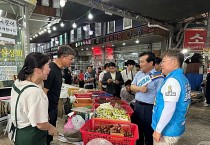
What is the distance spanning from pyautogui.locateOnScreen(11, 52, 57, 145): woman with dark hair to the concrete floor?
3.84ft

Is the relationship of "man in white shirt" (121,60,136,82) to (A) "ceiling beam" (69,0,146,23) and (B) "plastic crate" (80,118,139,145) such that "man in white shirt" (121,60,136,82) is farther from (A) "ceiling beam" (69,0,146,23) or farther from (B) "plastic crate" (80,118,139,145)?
(B) "plastic crate" (80,118,139,145)

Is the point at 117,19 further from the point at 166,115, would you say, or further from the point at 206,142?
the point at 166,115

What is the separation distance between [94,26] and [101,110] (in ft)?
47.8

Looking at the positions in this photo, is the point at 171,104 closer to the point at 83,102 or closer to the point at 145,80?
the point at 145,80

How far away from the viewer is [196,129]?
4.96 metres

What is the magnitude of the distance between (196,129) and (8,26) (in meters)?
4.91

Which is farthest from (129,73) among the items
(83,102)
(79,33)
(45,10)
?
(79,33)

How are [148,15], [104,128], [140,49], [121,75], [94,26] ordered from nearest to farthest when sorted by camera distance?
[104,128]
[121,75]
[148,15]
[140,49]
[94,26]

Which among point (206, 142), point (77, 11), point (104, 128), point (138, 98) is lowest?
point (206, 142)

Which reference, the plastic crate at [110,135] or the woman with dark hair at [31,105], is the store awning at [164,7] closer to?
the plastic crate at [110,135]

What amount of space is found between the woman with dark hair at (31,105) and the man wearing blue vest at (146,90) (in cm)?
150

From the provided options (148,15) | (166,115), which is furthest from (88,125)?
(148,15)

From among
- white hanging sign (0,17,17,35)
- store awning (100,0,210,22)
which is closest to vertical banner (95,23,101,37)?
store awning (100,0,210,22)

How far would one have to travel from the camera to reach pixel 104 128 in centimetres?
217
